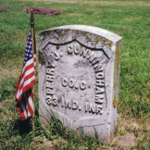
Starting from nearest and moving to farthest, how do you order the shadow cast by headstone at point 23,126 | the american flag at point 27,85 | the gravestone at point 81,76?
the gravestone at point 81,76
the american flag at point 27,85
the shadow cast by headstone at point 23,126

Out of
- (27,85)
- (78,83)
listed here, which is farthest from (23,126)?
(78,83)

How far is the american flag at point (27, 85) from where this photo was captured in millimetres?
2844

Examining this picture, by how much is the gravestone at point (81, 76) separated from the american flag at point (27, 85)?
0.73 feet

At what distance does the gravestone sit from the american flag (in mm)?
224

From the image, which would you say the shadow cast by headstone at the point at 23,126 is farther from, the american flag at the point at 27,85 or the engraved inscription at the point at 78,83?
the engraved inscription at the point at 78,83

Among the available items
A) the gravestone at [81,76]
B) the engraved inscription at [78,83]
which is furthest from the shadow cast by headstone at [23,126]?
the engraved inscription at [78,83]

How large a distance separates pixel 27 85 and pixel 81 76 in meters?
0.63

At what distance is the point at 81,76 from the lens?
112 inches

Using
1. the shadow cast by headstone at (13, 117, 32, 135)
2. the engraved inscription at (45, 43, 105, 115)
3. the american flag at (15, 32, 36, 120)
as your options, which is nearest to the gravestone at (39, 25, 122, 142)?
the engraved inscription at (45, 43, 105, 115)

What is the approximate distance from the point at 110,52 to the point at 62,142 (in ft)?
3.94

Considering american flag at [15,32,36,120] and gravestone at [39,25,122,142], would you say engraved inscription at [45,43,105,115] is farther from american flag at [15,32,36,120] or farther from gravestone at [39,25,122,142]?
american flag at [15,32,36,120]

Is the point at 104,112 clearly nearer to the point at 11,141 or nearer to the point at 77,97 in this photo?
the point at 77,97

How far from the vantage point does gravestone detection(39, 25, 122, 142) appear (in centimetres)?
267

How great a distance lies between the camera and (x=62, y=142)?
2.90 meters
